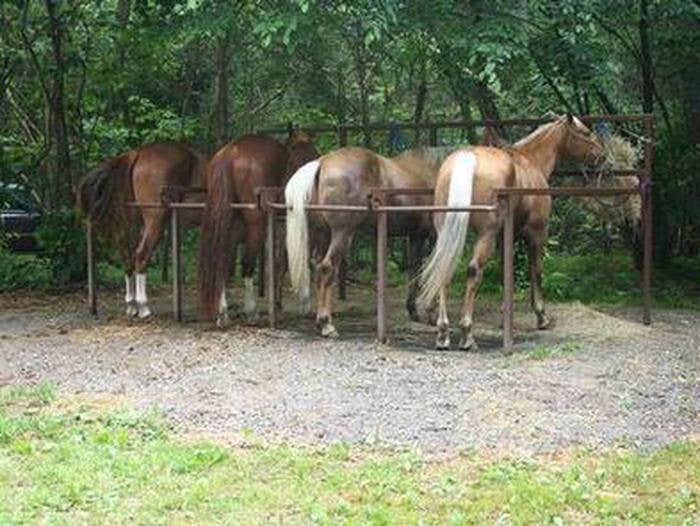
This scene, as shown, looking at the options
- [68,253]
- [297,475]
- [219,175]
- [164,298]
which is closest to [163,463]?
[297,475]

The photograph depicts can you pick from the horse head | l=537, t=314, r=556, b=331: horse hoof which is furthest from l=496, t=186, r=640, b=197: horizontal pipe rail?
l=537, t=314, r=556, b=331: horse hoof

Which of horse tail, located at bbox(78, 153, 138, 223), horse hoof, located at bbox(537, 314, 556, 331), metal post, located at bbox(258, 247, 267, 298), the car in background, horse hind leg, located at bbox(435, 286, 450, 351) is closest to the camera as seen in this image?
horse hind leg, located at bbox(435, 286, 450, 351)

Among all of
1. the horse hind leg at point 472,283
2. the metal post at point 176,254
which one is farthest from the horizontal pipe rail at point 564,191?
the metal post at point 176,254

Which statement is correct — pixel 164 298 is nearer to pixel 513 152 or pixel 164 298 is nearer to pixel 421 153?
pixel 421 153

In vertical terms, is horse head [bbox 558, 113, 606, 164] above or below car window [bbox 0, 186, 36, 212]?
above

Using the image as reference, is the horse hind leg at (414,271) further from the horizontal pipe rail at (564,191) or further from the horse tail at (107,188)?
the horse tail at (107,188)

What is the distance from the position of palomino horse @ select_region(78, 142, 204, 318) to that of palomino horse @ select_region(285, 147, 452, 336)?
1.68 m

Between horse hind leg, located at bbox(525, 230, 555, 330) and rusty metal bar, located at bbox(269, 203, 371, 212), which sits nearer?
rusty metal bar, located at bbox(269, 203, 371, 212)

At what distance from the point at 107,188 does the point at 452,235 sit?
12.4ft

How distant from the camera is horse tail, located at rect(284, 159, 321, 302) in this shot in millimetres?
8375

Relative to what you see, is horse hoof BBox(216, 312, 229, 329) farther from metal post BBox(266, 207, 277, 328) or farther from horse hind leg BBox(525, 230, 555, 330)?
horse hind leg BBox(525, 230, 555, 330)

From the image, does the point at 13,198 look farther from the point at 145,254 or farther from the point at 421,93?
the point at 421,93

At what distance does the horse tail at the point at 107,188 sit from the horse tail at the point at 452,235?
3498 millimetres

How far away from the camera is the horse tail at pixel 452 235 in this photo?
304 inches
